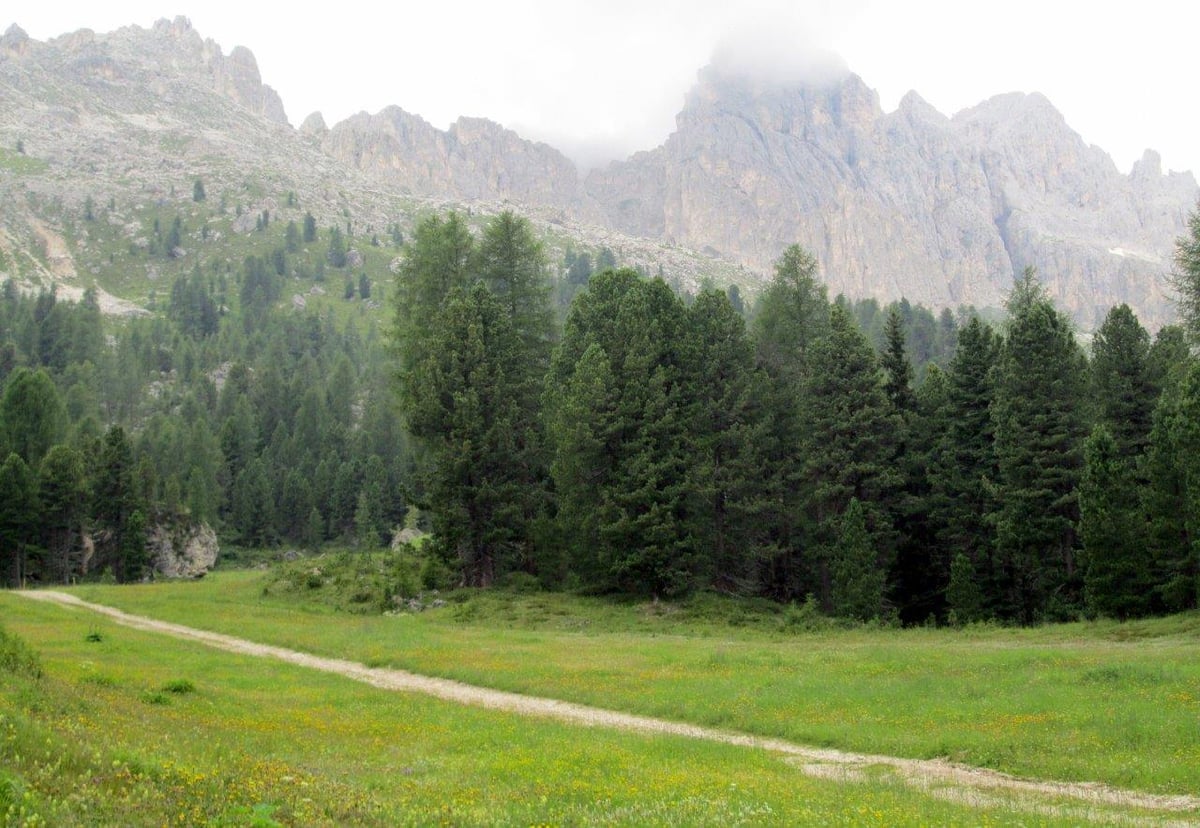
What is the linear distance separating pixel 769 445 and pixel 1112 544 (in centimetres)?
1840

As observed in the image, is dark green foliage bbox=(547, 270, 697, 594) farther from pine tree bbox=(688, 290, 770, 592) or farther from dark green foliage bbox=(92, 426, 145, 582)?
dark green foliage bbox=(92, 426, 145, 582)

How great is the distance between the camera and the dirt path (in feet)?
40.8

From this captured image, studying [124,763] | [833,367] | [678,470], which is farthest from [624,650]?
[833,367]

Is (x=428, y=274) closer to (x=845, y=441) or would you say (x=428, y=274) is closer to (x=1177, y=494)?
(x=845, y=441)

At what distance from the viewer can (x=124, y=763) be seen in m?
9.43

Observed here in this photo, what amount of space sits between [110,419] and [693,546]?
403 feet

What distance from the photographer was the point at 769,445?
4928 centimetres

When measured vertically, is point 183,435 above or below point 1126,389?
below

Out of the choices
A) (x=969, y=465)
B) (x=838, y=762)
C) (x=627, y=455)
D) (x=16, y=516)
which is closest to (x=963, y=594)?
(x=969, y=465)

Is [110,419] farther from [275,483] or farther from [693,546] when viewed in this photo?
[693,546]

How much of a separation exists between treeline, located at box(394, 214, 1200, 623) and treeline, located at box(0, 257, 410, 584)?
8.15m

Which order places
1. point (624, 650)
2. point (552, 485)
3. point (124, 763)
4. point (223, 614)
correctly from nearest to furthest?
point (124, 763), point (624, 650), point (223, 614), point (552, 485)

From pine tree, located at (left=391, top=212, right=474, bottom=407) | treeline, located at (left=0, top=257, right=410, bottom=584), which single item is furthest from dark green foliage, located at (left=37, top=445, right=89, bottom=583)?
pine tree, located at (left=391, top=212, right=474, bottom=407)

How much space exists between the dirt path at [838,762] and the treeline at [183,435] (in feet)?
74.0
